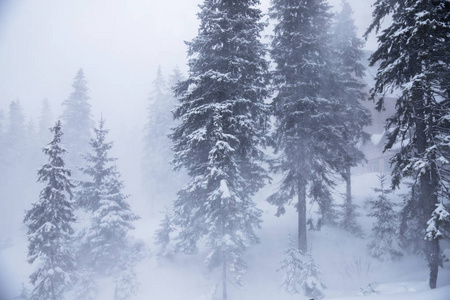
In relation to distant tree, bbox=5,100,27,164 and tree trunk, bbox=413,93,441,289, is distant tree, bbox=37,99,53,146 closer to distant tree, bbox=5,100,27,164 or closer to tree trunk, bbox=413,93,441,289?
distant tree, bbox=5,100,27,164

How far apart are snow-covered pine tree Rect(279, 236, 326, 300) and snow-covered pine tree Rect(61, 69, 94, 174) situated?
1220 inches

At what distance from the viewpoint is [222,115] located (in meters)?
11.8

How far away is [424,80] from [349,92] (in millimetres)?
11356

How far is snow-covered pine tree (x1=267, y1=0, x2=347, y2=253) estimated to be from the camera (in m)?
14.2

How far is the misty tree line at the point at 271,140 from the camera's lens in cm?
950

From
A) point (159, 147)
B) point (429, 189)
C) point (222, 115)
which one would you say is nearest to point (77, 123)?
point (159, 147)

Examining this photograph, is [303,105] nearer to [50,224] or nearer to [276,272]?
[276,272]

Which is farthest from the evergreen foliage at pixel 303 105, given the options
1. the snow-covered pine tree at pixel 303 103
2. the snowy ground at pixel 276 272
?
the snowy ground at pixel 276 272

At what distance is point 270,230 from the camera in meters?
19.7

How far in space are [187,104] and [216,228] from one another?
241 inches

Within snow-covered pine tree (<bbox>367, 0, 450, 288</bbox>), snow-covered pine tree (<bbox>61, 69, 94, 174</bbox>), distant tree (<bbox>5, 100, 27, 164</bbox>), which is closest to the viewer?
snow-covered pine tree (<bbox>367, 0, 450, 288</bbox>)

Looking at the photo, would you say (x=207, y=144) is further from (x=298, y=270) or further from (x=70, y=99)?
(x=70, y=99)

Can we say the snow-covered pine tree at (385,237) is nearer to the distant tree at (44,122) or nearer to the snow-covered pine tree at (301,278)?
the snow-covered pine tree at (301,278)

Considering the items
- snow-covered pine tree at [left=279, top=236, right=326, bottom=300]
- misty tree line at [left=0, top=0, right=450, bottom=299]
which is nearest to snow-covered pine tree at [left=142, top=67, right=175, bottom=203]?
misty tree line at [left=0, top=0, right=450, bottom=299]
